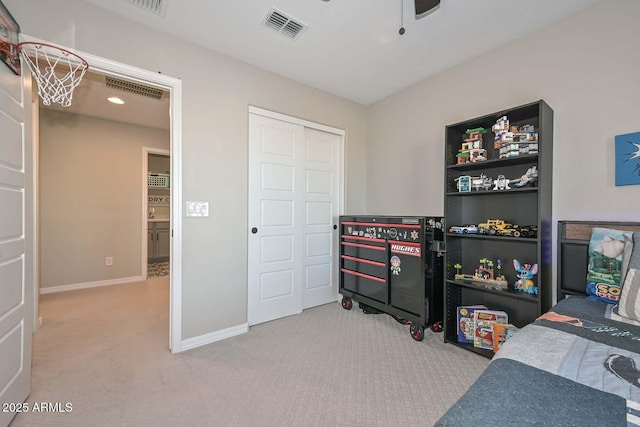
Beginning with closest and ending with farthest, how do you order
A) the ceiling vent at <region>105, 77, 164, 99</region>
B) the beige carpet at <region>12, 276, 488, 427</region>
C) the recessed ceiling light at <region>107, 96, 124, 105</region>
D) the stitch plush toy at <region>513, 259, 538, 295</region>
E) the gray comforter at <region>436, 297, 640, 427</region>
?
1. the gray comforter at <region>436, 297, 640, 427</region>
2. the beige carpet at <region>12, 276, 488, 427</region>
3. the stitch plush toy at <region>513, 259, 538, 295</region>
4. the ceiling vent at <region>105, 77, 164, 99</region>
5. the recessed ceiling light at <region>107, 96, 124, 105</region>

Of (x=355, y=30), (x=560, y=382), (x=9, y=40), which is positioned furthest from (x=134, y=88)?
(x=560, y=382)

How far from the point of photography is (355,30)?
84.8 inches

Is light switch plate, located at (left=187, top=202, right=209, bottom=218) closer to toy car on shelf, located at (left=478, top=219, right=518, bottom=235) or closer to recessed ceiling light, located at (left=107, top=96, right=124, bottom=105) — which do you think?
recessed ceiling light, located at (left=107, top=96, right=124, bottom=105)

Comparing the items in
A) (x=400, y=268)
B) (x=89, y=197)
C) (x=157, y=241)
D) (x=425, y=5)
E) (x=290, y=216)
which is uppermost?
(x=425, y=5)

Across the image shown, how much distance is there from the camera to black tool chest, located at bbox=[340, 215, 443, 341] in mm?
2357

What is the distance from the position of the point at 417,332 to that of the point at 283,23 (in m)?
2.81

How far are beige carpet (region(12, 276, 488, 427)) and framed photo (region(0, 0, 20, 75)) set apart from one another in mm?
1968

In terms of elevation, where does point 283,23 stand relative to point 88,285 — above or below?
above

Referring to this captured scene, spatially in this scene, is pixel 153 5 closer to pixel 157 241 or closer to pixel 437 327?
pixel 437 327

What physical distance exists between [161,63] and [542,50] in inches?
120

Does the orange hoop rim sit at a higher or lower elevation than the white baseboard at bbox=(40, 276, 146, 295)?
higher

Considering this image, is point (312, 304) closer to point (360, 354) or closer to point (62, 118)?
point (360, 354)

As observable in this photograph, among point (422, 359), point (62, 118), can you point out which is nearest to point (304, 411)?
point (422, 359)

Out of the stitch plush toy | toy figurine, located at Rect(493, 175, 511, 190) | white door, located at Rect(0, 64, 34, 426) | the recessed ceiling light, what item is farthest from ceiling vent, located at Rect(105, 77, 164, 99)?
the stitch plush toy
